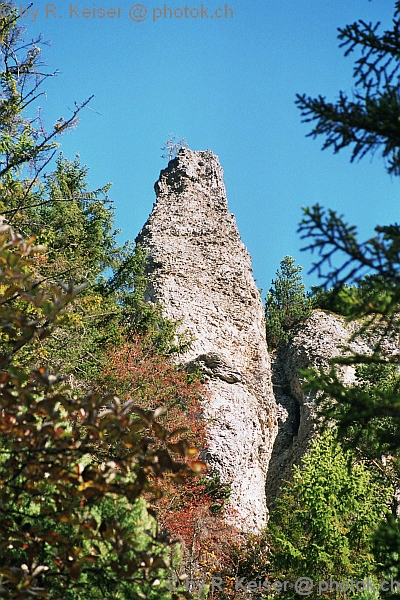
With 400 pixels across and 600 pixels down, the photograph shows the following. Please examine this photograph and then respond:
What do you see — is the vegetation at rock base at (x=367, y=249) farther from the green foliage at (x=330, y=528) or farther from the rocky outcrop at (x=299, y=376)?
the rocky outcrop at (x=299, y=376)

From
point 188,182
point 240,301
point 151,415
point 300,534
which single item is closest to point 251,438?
point 240,301

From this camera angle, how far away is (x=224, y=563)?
1725 centimetres

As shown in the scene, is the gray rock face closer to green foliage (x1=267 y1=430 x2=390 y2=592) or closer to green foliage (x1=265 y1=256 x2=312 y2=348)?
green foliage (x1=265 y1=256 x2=312 y2=348)

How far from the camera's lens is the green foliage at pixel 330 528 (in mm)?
11531

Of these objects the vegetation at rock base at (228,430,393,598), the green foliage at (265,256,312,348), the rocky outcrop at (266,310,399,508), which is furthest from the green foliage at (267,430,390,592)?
the green foliage at (265,256,312,348)

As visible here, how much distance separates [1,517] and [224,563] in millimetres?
14344

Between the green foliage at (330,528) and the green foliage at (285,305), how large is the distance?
15908mm

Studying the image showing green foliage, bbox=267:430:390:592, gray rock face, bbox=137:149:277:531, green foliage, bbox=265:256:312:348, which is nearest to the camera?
green foliage, bbox=267:430:390:592

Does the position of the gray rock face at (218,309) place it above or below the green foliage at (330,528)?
above

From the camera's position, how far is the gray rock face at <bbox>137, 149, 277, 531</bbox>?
2006 centimetres

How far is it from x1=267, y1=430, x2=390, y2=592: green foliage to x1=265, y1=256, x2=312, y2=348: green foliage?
1591 centimetres

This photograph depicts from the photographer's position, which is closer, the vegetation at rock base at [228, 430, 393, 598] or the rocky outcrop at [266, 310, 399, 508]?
the vegetation at rock base at [228, 430, 393, 598]

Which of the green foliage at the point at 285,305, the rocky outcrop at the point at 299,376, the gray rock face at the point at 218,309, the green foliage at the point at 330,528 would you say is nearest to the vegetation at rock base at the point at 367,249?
the green foliage at the point at 330,528

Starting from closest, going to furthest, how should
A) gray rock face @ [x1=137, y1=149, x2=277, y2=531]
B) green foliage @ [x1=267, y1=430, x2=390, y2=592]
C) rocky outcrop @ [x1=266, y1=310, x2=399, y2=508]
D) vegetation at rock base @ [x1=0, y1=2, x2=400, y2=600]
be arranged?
vegetation at rock base @ [x1=0, y1=2, x2=400, y2=600]
green foliage @ [x1=267, y1=430, x2=390, y2=592]
gray rock face @ [x1=137, y1=149, x2=277, y2=531]
rocky outcrop @ [x1=266, y1=310, x2=399, y2=508]
